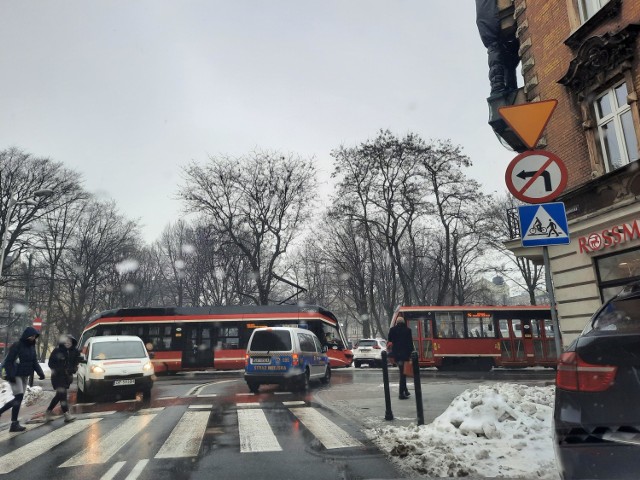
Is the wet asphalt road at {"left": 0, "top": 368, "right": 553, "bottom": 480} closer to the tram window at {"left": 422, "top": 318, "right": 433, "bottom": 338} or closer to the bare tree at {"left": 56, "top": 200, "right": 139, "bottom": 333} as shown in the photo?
the tram window at {"left": 422, "top": 318, "right": 433, "bottom": 338}

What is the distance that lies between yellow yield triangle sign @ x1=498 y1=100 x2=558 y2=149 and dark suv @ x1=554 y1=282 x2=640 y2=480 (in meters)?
3.06

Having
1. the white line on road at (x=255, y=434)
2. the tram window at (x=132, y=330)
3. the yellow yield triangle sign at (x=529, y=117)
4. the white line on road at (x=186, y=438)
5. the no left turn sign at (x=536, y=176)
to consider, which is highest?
the yellow yield triangle sign at (x=529, y=117)

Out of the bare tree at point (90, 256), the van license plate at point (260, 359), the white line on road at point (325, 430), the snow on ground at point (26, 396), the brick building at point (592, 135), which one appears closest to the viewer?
the white line on road at point (325, 430)

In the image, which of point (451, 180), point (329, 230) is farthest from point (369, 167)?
point (329, 230)

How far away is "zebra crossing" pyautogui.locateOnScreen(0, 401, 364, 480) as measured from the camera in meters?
5.51

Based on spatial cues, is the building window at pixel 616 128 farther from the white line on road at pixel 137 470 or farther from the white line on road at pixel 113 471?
the white line on road at pixel 113 471

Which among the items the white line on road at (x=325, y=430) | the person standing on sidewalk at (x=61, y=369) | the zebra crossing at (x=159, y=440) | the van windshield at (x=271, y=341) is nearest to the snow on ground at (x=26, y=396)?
the person standing on sidewalk at (x=61, y=369)

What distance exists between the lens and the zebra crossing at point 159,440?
5512mm

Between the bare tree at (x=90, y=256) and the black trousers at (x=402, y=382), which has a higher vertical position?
the bare tree at (x=90, y=256)

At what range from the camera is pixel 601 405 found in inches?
103

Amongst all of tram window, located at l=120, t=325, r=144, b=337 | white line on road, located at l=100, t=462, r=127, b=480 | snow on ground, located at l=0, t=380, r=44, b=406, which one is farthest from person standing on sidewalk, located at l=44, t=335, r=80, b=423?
tram window, located at l=120, t=325, r=144, b=337

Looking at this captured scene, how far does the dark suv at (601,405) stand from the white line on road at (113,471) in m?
4.21

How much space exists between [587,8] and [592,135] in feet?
10.6

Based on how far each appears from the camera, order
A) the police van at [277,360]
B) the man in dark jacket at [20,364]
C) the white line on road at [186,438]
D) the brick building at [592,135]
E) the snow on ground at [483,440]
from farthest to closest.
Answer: the police van at [277,360] → the brick building at [592,135] → the man in dark jacket at [20,364] → the white line on road at [186,438] → the snow on ground at [483,440]
